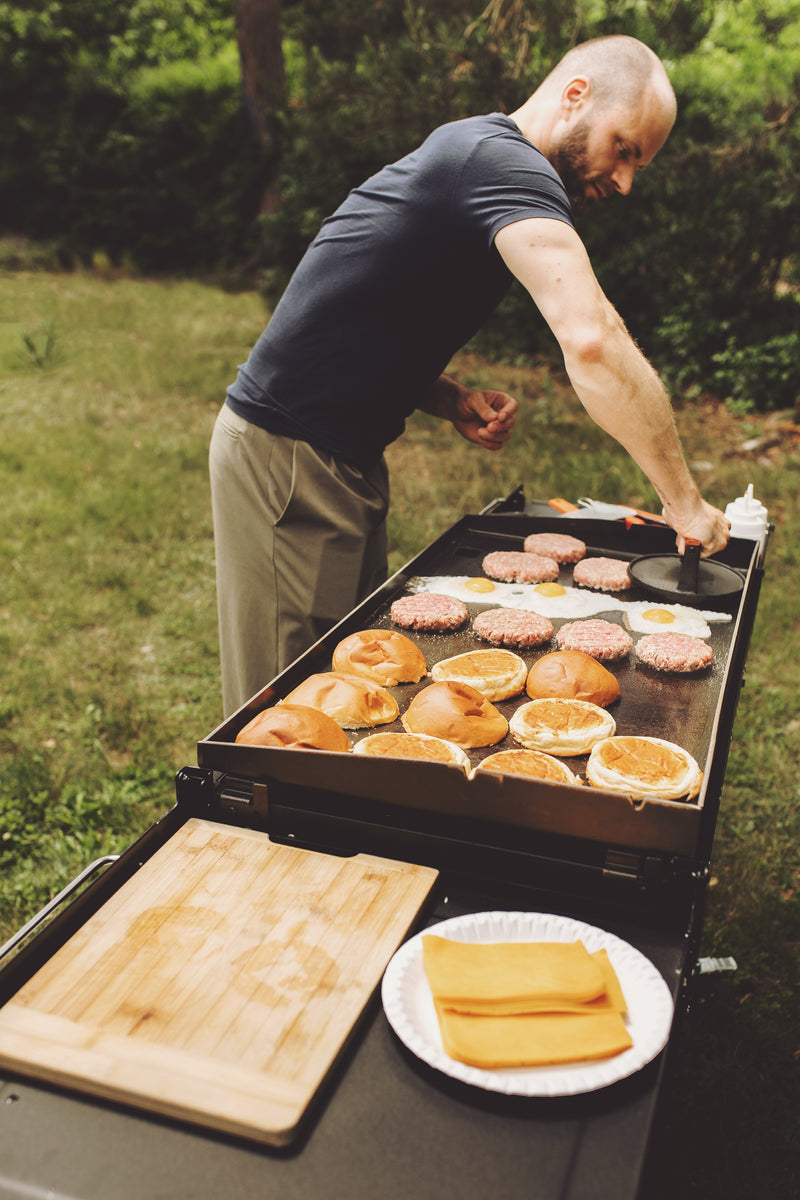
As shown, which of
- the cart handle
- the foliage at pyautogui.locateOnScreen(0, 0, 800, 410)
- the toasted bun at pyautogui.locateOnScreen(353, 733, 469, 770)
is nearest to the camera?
the cart handle

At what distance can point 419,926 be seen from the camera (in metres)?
1.47

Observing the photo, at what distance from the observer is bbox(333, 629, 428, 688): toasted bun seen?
7.07ft

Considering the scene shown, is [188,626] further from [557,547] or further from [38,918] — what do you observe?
[38,918]

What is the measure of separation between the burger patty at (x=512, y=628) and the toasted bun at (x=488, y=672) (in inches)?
4.8

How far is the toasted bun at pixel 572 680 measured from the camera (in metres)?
2.10

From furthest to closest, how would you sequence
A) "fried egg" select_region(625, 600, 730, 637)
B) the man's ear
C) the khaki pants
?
the khaki pants
"fried egg" select_region(625, 600, 730, 637)
the man's ear

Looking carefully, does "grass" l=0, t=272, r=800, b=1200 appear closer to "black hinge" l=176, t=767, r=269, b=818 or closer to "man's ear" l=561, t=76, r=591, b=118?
"black hinge" l=176, t=767, r=269, b=818

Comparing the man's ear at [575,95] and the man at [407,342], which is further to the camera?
the man's ear at [575,95]

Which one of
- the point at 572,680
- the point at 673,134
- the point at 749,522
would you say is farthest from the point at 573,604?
the point at 673,134

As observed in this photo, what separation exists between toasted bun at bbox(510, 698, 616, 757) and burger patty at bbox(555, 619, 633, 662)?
33 cm

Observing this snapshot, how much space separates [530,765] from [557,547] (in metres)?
1.37

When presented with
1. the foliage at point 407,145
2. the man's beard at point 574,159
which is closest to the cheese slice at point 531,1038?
the man's beard at point 574,159

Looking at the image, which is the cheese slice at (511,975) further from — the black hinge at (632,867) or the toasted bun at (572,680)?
the toasted bun at (572,680)

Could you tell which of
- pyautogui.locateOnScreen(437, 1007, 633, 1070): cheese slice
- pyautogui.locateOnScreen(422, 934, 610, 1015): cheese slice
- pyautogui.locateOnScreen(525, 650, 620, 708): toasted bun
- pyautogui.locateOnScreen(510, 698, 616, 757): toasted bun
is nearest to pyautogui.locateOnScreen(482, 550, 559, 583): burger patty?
pyautogui.locateOnScreen(525, 650, 620, 708): toasted bun
